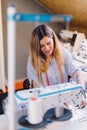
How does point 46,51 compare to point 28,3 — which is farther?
point 28,3

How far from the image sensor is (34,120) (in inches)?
36.8

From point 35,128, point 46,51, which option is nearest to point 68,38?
point 46,51

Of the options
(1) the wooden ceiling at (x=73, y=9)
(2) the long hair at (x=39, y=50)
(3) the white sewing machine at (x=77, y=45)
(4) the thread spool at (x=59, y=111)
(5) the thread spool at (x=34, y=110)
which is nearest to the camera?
(5) the thread spool at (x=34, y=110)

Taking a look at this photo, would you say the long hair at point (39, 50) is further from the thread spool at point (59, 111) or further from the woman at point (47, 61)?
the thread spool at point (59, 111)

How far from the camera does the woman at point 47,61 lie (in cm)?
121

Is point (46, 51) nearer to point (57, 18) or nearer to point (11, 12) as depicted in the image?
point (57, 18)

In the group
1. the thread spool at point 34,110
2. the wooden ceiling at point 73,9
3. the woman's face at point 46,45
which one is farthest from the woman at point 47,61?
the wooden ceiling at point 73,9

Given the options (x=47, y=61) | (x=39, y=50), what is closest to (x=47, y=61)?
(x=47, y=61)

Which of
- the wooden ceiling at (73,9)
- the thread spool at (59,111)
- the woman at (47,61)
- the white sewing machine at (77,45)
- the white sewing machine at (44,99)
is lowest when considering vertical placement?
the thread spool at (59,111)

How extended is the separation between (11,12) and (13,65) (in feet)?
0.56

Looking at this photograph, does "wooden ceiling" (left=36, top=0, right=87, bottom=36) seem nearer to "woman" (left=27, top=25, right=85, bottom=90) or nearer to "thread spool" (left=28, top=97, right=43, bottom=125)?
"woman" (left=27, top=25, right=85, bottom=90)

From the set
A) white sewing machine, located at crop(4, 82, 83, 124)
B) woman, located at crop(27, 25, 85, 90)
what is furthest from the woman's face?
white sewing machine, located at crop(4, 82, 83, 124)

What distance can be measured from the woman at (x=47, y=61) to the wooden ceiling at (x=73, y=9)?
1032 millimetres

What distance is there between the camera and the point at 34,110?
35.1 inches
